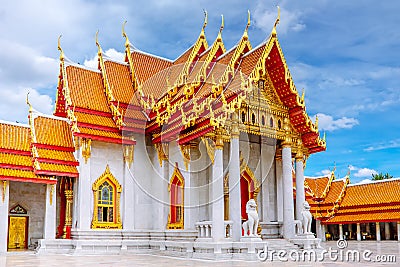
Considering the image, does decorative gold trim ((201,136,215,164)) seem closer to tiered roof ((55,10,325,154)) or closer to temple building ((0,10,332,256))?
temple building ((0,10,332,256))

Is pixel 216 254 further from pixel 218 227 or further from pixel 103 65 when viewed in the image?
pixel 103 65

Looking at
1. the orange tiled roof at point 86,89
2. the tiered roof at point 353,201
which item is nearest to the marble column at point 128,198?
the orange tiled roof at point 86,89

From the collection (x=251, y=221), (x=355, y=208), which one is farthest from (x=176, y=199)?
(x=355, y=208)

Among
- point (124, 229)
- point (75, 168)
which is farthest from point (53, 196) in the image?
point (124, 229)

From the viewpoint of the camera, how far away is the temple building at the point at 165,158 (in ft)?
47.0

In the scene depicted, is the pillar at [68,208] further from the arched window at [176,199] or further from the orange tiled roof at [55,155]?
the arched window at [176,199]

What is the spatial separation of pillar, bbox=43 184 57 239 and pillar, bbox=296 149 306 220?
8.31 m

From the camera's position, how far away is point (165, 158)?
16.6m

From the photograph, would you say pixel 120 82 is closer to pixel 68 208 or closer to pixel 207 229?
pixel 68 208

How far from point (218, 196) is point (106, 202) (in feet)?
15.9

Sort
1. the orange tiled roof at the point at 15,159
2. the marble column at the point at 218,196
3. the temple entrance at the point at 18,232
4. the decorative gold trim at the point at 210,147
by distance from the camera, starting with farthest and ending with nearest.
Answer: the temple entrance at the point at 18,232, the orange tiled roof at the point at 15,159, the decorative gold trim at the point at 210,147, the marble column at the point at 218,196

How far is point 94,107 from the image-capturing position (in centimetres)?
1736

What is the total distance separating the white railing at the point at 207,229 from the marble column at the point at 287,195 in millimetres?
2433

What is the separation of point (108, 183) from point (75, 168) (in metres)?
1.30
